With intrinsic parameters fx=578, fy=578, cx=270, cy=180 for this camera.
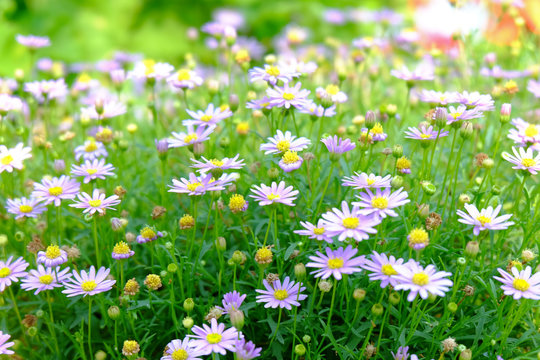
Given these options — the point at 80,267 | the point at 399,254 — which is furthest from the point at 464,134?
the point at 80,267

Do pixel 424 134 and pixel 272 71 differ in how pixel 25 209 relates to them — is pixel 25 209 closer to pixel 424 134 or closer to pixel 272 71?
pixel 272 71

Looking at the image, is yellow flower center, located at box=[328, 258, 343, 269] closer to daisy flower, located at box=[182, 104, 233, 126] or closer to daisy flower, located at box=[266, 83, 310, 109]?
daisy flower, located at box=[266, 83, 310, 109]

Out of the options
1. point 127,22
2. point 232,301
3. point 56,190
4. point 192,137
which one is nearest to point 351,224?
point 232,301

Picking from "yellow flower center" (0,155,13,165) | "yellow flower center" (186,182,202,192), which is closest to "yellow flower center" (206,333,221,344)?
"yellow flower center" (186,182,202,192)

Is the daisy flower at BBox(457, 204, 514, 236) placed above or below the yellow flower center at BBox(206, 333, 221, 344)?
above

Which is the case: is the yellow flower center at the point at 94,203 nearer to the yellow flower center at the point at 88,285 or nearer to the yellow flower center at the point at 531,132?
the yellow flower center at the point at 88,285
